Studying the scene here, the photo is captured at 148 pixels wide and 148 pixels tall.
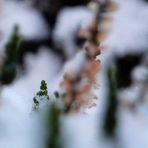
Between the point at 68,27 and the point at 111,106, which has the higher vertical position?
the point at 68,27

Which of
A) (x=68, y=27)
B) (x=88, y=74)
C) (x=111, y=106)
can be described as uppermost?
(x=68, y=27)

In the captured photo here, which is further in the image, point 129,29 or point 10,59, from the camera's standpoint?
point 129,29

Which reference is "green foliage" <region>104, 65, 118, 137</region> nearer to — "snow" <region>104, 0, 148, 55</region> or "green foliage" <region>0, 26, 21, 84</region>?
"green foliage" <region>0, 26, 21, 84</region>

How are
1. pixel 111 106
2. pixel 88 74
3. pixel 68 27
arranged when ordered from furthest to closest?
pixel 68 27 → pixel 88 74 → pixel 111 106

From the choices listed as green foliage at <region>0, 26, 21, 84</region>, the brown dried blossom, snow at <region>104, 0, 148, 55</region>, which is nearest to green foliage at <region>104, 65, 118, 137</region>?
the brown dried blossom

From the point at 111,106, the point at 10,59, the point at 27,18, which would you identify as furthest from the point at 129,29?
the point at 111,106

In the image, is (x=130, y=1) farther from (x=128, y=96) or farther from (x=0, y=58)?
(x=0, y=58)

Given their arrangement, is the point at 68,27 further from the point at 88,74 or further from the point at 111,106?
the point at 111,106
